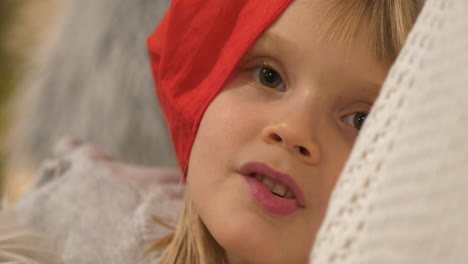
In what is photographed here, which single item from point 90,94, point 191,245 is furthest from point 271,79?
point 90,94

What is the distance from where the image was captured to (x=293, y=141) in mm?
611

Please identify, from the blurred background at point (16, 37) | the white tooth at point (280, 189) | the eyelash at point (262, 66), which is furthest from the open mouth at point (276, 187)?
the blurred background at point (16, 37)

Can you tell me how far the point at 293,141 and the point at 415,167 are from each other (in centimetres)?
19

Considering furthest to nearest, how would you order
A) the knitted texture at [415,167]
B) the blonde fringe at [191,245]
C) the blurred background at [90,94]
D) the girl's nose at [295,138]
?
the blurred background at [90,94]
the blonde fringe at [191,245]
the girl's nose at [295,138]
the knitted texture at [415,167]

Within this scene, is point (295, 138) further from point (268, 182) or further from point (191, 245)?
point (191, 245)

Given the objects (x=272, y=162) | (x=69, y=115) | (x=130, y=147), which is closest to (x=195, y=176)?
(x=272, y=162)

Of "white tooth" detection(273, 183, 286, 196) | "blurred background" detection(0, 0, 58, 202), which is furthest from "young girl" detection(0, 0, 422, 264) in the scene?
"blurred background" detection(0, 0, 58, 202)

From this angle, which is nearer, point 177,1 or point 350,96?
point 350,96

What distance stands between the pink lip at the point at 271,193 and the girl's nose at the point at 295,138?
0.03 meters

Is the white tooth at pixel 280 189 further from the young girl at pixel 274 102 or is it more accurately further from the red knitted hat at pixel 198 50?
the red knitted hat at pixel 198 50

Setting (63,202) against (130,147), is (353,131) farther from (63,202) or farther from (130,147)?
(130,147)

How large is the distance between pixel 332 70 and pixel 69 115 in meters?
0.75

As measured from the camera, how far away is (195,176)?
0.71 metres

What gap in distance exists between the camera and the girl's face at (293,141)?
624mm
